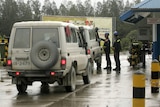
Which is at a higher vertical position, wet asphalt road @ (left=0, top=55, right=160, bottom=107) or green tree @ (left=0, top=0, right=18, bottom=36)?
green tree @ (left=0, top=0, right=18, bottom=36)

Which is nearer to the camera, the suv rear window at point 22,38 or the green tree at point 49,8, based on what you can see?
the suv rear window at point 22,38

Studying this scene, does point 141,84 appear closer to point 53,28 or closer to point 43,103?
point 43,103

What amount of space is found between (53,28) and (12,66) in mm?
1673

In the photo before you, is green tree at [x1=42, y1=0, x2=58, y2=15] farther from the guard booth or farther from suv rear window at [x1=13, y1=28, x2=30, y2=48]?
suv rear window at [x1=13, y1=28, x2=30, y2=48]

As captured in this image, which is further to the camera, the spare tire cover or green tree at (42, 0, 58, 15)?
green tree at (42, 0, 58, 15)

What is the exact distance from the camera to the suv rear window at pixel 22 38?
43.3 ft

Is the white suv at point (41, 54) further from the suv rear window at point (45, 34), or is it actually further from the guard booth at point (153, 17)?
the guard booth at point (153, 17)

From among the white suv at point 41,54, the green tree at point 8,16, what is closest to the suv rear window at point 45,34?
the white suv at point 41,54

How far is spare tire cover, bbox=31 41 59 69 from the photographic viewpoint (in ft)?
41.8

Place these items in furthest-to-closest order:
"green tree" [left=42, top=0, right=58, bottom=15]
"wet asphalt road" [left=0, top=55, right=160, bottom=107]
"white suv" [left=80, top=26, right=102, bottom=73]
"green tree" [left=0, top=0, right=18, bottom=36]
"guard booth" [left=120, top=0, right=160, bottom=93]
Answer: "green tree" [left=42, top=0, right=58, bottom=15], "green tree" [left=0, top=0, right=18, bottom=36], "white suv" [left=80, top=26, right=102, bottom=73], "guard booth" [left=120, top=0, right=160, bottom=93], "wet asphalt road" [left=0, top=55, right=160, bottom=107]

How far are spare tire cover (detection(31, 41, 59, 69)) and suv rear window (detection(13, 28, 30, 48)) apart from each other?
1.45ft

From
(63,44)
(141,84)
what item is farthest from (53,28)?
(141,84)

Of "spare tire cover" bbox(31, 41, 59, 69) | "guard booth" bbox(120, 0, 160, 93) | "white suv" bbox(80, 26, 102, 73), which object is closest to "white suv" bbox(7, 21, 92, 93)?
"spare tire cover" bbox(31, 41, 59, 69)

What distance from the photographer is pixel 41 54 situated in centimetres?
1291
